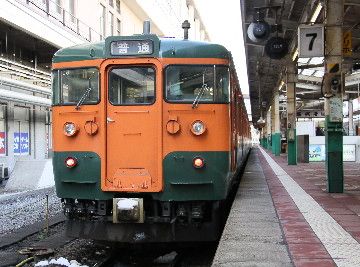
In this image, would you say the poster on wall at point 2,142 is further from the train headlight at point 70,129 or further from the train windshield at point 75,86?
the train headlight at point 70,129

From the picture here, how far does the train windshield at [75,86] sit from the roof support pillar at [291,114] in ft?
51.1

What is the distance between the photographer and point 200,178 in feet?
21.3

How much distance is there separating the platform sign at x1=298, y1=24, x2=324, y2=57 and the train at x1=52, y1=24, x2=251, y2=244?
4.41 m

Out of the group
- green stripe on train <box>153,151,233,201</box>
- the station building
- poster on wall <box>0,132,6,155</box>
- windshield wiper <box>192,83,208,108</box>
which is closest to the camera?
green stripe on train <box>153,151,233,201</box>

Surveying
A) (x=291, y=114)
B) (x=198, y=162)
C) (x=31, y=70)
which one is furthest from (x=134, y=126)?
(x=291, y=114)

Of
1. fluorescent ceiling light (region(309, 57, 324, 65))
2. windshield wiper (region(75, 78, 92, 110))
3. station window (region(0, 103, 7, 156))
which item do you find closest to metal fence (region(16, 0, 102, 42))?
station window (region(0, 103, 7, 156))

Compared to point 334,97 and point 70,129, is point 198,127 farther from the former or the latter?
point 334,97

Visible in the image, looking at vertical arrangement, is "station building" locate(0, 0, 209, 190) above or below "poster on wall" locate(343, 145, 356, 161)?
above

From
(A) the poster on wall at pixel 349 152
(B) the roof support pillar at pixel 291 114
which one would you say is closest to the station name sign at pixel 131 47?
(B) the roof support pillar at pixel 291 114

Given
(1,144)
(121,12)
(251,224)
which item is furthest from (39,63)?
(251,224)

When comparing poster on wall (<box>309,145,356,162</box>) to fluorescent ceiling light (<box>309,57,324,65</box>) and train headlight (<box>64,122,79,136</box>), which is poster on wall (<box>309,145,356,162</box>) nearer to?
fluorescent ceiling light (<box>309,57,324,65</box>)

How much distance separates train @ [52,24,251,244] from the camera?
6.43 meters

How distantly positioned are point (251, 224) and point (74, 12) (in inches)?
697

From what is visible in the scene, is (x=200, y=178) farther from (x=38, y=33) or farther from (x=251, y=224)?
(x=38, y=33)
